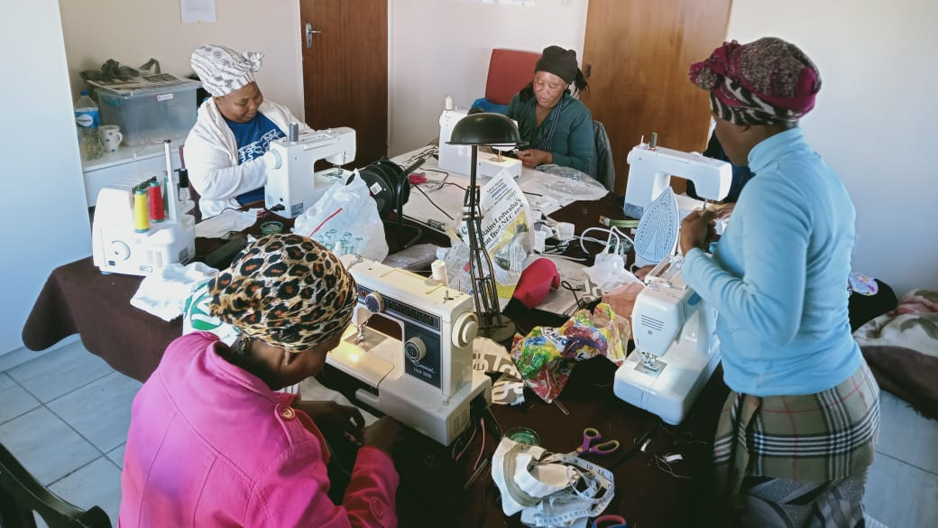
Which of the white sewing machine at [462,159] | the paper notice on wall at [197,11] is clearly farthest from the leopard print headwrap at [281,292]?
the paper notice on wall at [197,11]

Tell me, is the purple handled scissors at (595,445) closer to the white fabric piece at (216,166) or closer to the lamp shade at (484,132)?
the lamp shade at (484,132)

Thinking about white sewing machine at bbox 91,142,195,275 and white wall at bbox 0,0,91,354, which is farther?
white wall at bbox 0,0,91,354

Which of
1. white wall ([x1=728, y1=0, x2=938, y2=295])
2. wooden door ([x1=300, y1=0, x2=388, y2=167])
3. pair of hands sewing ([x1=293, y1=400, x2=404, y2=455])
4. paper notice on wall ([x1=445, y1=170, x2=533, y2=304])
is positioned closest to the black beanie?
white wall ([x1=728, y1=0, x2=938, y2=295])

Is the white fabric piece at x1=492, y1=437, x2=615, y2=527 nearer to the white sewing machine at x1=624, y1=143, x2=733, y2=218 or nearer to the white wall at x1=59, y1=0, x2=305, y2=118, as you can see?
the white sewing machine at x1=624, y1=143, x2=733, y2=218

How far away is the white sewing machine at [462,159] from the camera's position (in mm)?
2480

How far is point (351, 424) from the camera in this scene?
1170 millimetres

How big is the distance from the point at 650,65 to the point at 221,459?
3.54 meters

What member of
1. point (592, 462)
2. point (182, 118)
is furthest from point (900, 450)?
point (182, 118)

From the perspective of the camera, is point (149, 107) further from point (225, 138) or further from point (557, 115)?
point (557, 115)

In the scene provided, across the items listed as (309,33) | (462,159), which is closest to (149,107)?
(309,33)

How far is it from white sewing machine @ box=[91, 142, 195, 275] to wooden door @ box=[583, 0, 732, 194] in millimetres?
2934

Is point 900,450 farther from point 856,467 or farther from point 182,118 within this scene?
point 182,118

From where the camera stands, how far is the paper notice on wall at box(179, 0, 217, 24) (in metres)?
3.45

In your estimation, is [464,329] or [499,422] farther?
[499,422]
